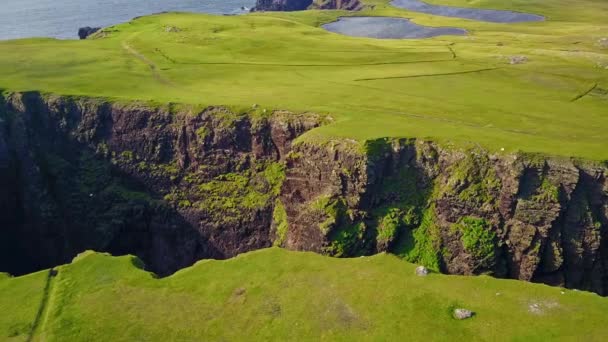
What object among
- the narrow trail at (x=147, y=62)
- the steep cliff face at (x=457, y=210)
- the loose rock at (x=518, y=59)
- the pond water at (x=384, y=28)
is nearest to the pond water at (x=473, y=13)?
the pond water at (x=384, y=28)

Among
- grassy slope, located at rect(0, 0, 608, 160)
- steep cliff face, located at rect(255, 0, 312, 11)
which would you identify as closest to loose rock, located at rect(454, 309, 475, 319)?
grassy slope, located at rect(0, 0, 608, 160)

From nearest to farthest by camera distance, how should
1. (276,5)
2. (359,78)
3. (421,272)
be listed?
(421,272)
(359,78)
(276,5)

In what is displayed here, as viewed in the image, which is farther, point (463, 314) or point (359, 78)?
point (359, 78)

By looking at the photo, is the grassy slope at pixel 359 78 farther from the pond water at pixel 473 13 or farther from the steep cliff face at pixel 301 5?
the steep cliff face at pixel 301 5

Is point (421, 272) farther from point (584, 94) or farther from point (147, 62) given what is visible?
point (147, 62)

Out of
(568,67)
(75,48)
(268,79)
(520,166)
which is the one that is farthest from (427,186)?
(75,48)

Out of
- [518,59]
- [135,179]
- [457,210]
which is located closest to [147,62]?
[135,179]

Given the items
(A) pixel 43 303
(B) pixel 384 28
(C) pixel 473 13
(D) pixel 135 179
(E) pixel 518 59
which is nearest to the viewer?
(A) pixel 43 303
